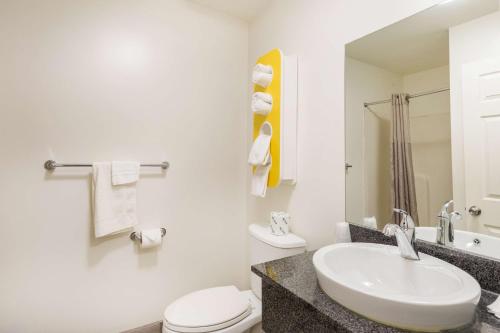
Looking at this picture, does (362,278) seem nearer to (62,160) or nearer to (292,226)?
(292,226)

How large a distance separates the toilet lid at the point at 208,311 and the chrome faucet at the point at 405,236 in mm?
854

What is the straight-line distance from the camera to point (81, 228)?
1.44 metres

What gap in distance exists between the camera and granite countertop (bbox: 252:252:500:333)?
0.60 metres

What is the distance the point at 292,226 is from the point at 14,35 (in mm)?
1836

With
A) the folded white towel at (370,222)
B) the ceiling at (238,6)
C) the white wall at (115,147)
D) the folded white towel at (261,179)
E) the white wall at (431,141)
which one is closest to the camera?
the white wall at (431,141)

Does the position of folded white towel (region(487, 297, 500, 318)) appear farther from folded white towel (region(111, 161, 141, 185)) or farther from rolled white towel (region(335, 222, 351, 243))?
folded white towel (region(111, 161, 141, 185))

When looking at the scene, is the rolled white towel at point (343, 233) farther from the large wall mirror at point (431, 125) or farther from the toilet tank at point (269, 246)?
the toilet tank at point (269, 246)

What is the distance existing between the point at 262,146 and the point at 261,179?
0.21m

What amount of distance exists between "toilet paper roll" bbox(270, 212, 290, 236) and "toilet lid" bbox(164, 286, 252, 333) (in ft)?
1.35

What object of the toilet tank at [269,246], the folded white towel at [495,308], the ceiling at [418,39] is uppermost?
the ceiling at [418,39]

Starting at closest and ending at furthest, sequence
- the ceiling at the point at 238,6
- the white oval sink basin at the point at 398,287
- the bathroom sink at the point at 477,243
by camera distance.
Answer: the white oval sink basin at the point at 398,287, the bathroom sink at the point at 477,243, the ceiling at the point at 238,6

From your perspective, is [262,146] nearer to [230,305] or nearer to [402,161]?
[402,161]

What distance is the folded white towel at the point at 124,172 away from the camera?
1.45 m

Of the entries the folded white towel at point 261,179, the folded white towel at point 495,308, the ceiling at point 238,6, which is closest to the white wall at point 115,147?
the ceiling at point 238,6
